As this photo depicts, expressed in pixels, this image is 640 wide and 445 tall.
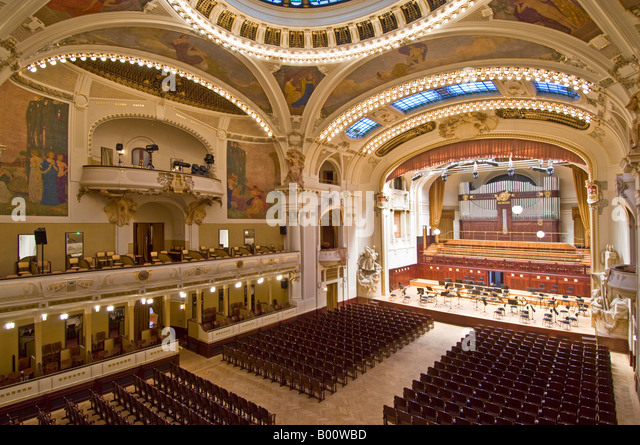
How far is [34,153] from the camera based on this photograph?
1162 centimetres

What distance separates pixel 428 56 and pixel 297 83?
19.4 ft

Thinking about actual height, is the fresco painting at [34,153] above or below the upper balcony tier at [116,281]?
above

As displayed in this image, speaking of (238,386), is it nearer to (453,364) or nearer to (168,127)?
(453,364)

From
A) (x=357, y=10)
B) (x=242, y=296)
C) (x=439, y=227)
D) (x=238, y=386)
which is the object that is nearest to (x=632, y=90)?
(x=357, y=10)

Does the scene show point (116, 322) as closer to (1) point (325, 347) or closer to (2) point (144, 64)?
(1) point (325, 347)

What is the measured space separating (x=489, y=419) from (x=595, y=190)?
524 inches

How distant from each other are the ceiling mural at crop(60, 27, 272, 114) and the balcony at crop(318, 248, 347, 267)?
925 centimetres

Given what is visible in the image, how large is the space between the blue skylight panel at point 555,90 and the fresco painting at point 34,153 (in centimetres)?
1896

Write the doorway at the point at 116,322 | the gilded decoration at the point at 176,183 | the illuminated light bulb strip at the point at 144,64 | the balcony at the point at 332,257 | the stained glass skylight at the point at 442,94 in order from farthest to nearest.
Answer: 1. the balcony at the point at 332,257
2. the stained glass skylight at the point at 442,94
3. the doorway at the point at 116,322
4. the gilded decoration at the point at 176,183
5. the illuminated light bulb strip at the point at 144,64

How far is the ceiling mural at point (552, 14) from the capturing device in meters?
8.66

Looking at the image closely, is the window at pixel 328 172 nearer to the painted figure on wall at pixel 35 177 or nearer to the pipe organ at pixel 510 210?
the pipe organ at pixel 510 210

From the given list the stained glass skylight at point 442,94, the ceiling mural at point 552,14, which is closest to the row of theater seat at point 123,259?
the stained glass skylight at point 442,94

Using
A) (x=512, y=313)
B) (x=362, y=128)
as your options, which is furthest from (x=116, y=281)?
(x=512, y=313)

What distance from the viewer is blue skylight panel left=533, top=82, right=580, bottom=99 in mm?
13250
